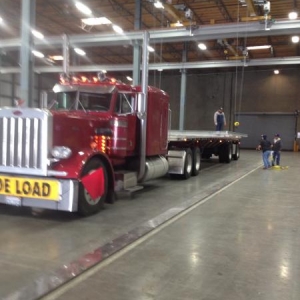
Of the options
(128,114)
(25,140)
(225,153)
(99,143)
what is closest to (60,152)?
(25,140)

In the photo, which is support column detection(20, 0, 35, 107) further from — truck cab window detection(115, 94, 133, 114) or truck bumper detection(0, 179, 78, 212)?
truck bumper detection(0, 179, 78, 212)

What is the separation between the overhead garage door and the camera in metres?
31.7

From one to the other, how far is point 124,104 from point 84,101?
821 mm

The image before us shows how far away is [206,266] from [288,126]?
99.0 ft

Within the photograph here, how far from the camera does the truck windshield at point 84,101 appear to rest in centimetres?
733

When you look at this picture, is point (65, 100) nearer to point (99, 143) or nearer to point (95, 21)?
point (99, 143)

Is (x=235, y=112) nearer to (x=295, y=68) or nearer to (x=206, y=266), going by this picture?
(x=295, y=68)

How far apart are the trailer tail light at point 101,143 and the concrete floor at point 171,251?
1136mm

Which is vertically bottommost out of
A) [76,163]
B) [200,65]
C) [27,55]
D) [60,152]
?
[76,163]

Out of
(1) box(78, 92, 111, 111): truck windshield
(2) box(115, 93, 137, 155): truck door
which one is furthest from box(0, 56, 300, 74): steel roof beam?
(1) box(78, 92, 111, 111): truck windshield

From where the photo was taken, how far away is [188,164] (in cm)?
1125

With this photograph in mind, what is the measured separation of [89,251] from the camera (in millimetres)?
4387

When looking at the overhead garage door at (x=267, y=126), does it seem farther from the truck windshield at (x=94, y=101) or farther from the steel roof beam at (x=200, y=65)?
the truck windshield at (x=94, y=101)

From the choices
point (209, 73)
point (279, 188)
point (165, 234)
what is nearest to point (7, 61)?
point (209, 73)
